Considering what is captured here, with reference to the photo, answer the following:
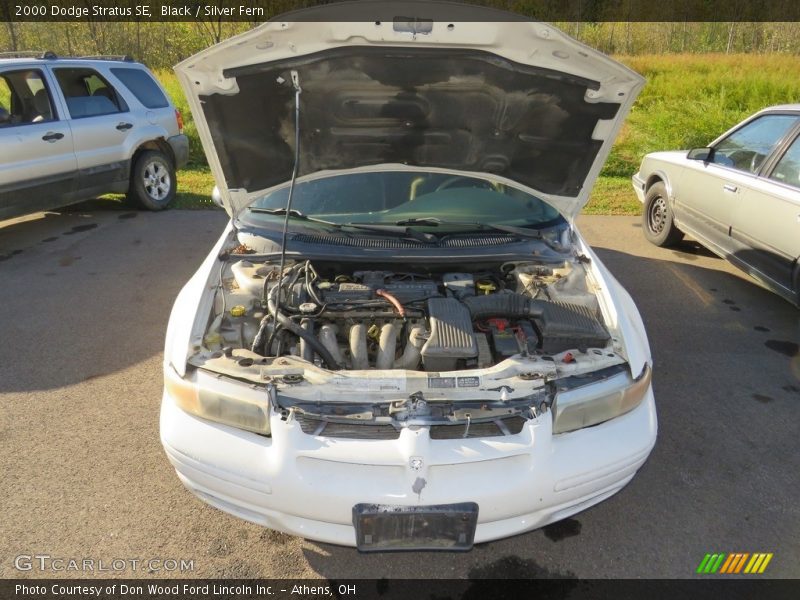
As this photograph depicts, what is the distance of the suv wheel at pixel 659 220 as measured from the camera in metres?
5.89

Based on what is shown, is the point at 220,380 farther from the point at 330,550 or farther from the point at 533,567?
the point at 533,567

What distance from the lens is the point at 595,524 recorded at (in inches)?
100

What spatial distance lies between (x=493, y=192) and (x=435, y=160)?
1.60 ft

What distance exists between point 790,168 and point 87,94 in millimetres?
7332

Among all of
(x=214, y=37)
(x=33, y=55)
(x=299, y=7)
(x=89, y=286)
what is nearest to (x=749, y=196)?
(x=89, y=286)

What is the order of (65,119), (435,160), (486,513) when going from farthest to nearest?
(65,119)
(435,160)
(486,513)

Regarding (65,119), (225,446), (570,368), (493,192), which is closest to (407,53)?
(493,192)

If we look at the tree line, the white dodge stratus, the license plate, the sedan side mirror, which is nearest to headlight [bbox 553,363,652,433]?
the white dodge stratus

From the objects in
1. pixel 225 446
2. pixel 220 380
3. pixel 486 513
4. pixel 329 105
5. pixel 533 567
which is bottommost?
pixel 533 567

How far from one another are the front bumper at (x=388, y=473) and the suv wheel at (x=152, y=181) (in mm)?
6054

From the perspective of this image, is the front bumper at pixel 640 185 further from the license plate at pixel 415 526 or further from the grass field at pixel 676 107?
the license plate at pixel 415 526

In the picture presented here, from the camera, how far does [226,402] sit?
206cm

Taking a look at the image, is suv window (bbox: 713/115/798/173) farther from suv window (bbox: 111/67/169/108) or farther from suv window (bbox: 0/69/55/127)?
suv window (bbox: 0/69/55/127)

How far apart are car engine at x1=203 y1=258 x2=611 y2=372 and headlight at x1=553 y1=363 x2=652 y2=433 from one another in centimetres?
26
